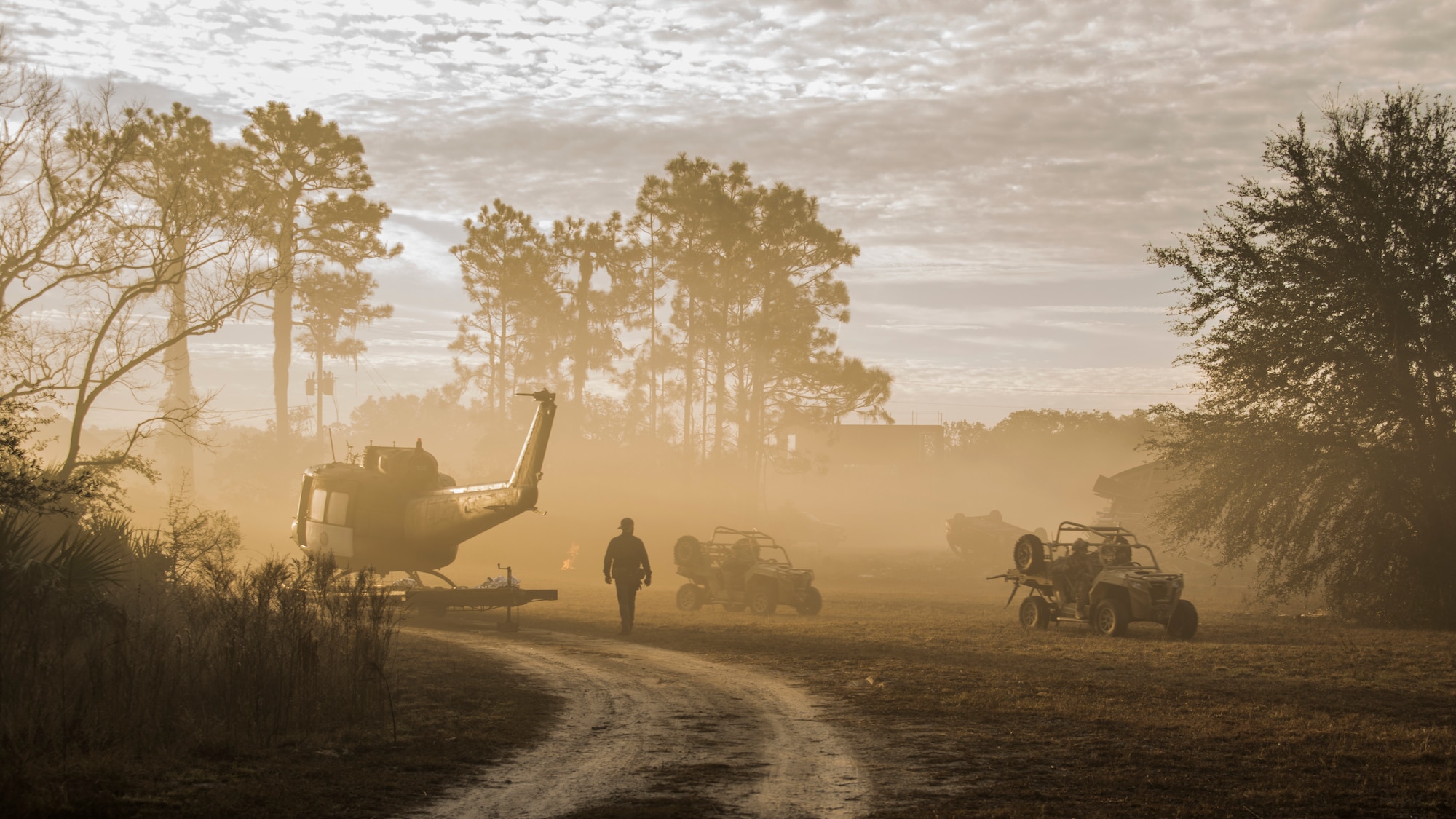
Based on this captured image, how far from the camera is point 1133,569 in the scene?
1745 centimetres

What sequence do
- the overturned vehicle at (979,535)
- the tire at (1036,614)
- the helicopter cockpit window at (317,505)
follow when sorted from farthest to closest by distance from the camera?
1. the overturned vehicle at (979,535)
2. the helicopter cockpit window at (317,505)
3. the tire at (1036,614)

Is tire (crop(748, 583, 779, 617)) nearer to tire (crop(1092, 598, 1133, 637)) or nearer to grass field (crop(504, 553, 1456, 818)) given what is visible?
grass field (crop(504, 553, 1456, 818))

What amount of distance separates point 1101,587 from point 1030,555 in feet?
5.52

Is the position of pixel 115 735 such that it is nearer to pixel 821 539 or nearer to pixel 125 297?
pixel 125 297

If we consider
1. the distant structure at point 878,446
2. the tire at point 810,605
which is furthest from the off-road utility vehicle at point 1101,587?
the distant structure at point 878,446

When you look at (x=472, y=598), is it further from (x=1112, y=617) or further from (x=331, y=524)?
(x=1112, y=617)

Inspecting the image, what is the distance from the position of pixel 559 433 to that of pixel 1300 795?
1793 inches

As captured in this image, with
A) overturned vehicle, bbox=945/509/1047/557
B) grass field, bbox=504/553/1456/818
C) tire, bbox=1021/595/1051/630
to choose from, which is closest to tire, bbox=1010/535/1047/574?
tire, bbox=1021/595/1051/630

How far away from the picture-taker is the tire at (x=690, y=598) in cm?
2150

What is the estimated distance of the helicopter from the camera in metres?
19.0

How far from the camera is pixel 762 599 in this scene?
21.0m

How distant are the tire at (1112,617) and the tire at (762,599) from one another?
6630 millimetres

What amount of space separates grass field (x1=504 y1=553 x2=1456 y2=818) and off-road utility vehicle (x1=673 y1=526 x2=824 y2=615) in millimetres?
1447

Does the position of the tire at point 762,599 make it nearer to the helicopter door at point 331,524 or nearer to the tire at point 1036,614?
the tire at point 1036,614
